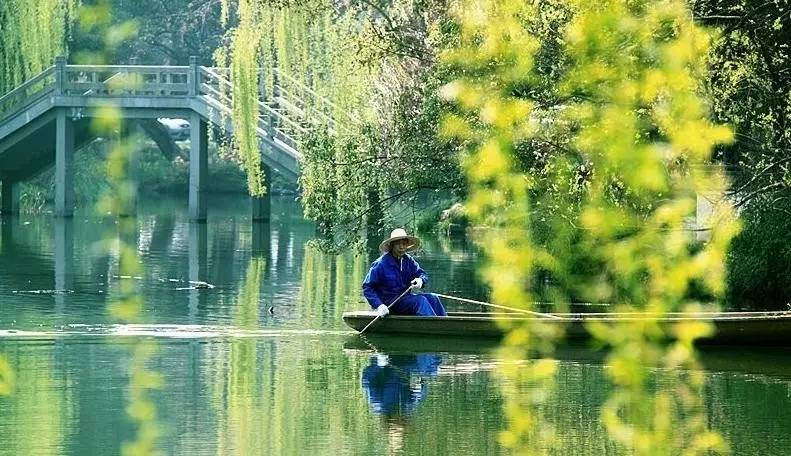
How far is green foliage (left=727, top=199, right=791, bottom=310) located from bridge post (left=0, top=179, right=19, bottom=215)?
81.7 feet

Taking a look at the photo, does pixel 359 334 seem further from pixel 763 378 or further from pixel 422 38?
pixel 422 38

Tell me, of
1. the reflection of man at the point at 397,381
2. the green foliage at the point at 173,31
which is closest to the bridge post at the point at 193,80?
the green foliage at the point at 173,31

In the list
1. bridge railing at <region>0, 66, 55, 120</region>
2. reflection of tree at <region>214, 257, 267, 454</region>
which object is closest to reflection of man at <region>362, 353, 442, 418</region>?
reflection of tree at <region>214, 257, 267, 454</region>

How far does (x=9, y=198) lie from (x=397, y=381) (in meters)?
29.4

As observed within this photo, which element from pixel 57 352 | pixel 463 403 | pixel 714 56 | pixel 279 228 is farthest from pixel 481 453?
pixel 279 228

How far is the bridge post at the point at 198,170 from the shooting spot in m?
36.2

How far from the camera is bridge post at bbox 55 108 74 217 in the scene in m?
36.5

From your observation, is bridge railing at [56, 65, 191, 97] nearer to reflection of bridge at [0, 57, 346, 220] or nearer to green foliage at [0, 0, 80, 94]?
reflection of bridge at [0, 57, 346, 220]

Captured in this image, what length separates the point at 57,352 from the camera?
15344 mm

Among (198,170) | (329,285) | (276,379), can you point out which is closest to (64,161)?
(198,170)

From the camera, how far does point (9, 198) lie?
1650 inches

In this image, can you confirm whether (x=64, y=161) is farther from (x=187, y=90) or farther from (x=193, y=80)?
(x=193, y=80)

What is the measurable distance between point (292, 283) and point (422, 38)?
3.77 metres

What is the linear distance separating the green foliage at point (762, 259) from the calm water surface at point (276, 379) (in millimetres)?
2900
